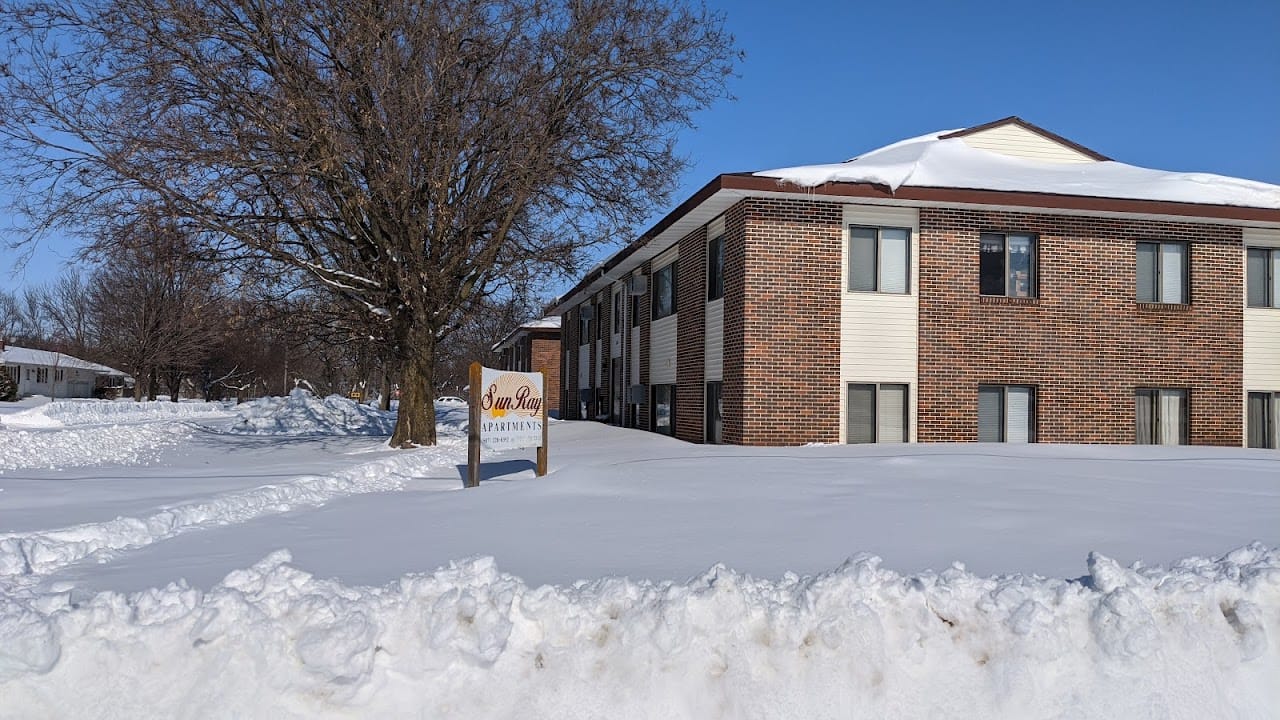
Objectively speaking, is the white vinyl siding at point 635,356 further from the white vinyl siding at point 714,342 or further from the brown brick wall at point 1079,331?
the brown brick wall at point 1079,331

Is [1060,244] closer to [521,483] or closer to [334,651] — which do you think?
[521,483]

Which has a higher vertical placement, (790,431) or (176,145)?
(176,145)

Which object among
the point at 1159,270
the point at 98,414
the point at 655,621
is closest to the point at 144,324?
the point at 98,414

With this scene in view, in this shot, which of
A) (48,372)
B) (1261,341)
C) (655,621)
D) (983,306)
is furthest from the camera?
(48,372)

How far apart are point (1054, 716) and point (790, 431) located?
12732 millimetres

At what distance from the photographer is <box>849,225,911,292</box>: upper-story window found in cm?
1781

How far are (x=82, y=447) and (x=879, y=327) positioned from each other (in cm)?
1577

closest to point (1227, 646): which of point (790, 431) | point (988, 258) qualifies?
point (790, 431)

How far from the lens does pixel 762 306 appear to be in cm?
1719

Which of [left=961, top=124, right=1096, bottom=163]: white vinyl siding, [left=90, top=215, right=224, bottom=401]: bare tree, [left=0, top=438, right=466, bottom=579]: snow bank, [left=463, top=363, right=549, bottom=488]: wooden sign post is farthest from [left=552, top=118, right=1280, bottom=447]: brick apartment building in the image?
[left=90, top=215, right=224, bottom=401]: bare tree

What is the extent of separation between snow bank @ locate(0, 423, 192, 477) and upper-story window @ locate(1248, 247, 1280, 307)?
2189cm

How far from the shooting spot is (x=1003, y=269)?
18.2 meters

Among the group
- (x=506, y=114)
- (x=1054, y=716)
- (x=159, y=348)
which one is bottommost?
(x=1054, y=716)

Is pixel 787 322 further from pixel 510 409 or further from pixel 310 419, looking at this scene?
pixel 310 419
